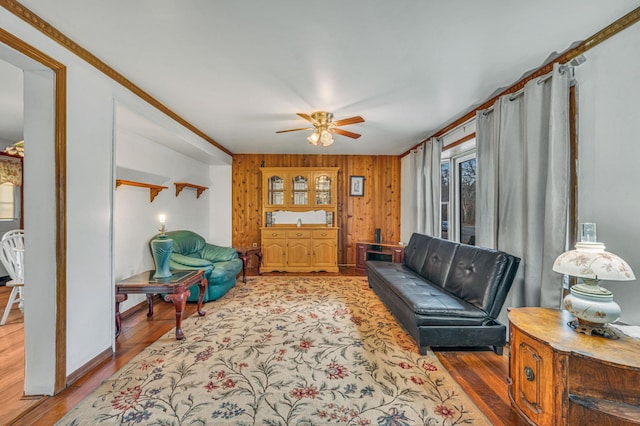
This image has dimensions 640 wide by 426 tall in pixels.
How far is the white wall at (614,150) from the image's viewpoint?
1.64 m

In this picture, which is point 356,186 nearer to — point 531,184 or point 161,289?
point 531,184

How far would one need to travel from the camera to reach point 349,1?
58.3 inches

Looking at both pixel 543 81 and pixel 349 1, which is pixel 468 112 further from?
pixel 349 1

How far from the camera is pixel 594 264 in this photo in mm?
1438

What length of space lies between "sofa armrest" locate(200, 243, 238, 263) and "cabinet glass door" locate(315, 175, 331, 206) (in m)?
1.94

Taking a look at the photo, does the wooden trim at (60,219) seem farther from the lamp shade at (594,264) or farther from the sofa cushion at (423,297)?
the lamp shade at (594,264)

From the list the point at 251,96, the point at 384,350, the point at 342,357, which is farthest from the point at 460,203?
the point at 251,96

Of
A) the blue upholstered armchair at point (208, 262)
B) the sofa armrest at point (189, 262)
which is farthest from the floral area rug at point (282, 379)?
the sofa armrest at point (189, 262)

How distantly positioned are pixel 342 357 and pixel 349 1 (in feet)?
8.29

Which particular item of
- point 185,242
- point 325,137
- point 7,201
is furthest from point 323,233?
point 7,201

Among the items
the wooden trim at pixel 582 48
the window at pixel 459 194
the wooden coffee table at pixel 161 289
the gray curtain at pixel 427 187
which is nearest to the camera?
the wooden trim at pixel 582 48

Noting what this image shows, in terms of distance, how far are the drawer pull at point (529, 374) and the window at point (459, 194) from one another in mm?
2439

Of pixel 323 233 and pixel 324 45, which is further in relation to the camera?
pixel 323 233

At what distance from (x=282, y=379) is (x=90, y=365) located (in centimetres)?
149
